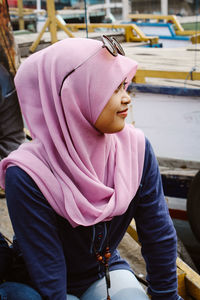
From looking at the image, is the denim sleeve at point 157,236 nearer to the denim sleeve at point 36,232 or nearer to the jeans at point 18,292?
the denim sleeve at point 36,232

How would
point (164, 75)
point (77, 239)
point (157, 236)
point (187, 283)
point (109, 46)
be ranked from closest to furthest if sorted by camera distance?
1. point (109, 46)
2. point (77, 239)
3. point (157, 236)
4. point (187, 283)
5. point (164, 75)

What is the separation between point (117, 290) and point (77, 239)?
0.91ft

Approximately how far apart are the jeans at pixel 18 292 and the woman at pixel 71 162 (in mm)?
45

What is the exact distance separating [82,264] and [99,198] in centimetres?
30

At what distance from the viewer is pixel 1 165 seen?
141 centimetres

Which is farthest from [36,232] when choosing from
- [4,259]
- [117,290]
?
[117,290]

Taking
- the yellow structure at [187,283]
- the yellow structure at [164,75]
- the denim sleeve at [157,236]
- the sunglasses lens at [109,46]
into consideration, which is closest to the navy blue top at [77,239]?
the denim sleeve at [157,236]

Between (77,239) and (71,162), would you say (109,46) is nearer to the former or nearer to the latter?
(71,162)

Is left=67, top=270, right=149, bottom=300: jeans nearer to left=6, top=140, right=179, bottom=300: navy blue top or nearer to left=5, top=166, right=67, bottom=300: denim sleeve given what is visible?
left=6, top=140, right=179, bottom=300: navy blue top

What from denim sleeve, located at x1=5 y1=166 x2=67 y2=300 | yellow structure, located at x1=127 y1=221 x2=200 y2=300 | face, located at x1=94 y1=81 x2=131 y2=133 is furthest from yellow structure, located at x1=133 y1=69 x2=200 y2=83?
denim sleeve, located at x1=5 y1=166 x2=67 y2=300

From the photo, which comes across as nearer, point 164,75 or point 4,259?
point 4,259

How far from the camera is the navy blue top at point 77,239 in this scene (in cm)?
135

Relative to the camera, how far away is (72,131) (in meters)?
1.33

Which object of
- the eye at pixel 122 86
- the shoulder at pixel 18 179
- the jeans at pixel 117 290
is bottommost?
the jeans at pixel 117 290
